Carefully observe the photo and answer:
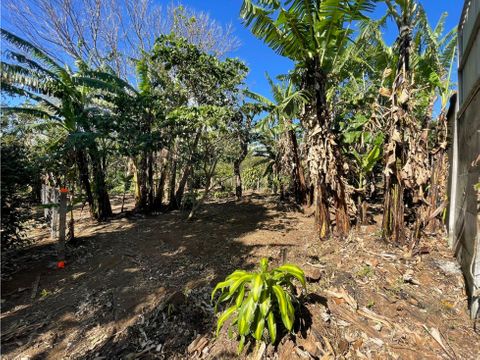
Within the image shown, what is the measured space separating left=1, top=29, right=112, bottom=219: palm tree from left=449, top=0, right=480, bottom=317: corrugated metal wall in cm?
744

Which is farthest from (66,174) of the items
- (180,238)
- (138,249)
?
(180,238)

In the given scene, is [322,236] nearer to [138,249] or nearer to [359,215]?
[359,215]

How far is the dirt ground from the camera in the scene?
311 cm

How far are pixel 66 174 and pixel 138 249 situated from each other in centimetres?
262

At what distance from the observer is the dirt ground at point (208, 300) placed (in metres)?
3.11

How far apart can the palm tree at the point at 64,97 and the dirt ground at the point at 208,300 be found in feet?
7.97

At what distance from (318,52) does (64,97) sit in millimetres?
6414

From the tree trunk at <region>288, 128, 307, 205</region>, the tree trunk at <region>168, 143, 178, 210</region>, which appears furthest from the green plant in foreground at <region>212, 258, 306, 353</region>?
the tree trunk at <region>168, 143, 178, 210</region>

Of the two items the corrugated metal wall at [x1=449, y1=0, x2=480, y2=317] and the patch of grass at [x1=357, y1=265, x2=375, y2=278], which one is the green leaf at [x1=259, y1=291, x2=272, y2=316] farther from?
the corrugated metal wall at [x1=449, y1=0, x2=480, y2=317]

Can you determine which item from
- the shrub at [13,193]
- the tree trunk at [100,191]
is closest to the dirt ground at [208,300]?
the shrub at [13,193]

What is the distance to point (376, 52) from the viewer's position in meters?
6.39

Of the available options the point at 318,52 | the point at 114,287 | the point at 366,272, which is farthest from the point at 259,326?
the point at 318,52

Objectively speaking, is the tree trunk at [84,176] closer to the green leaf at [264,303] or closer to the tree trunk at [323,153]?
the tree trunk at [323,153]

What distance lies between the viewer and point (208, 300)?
13.5 feet
